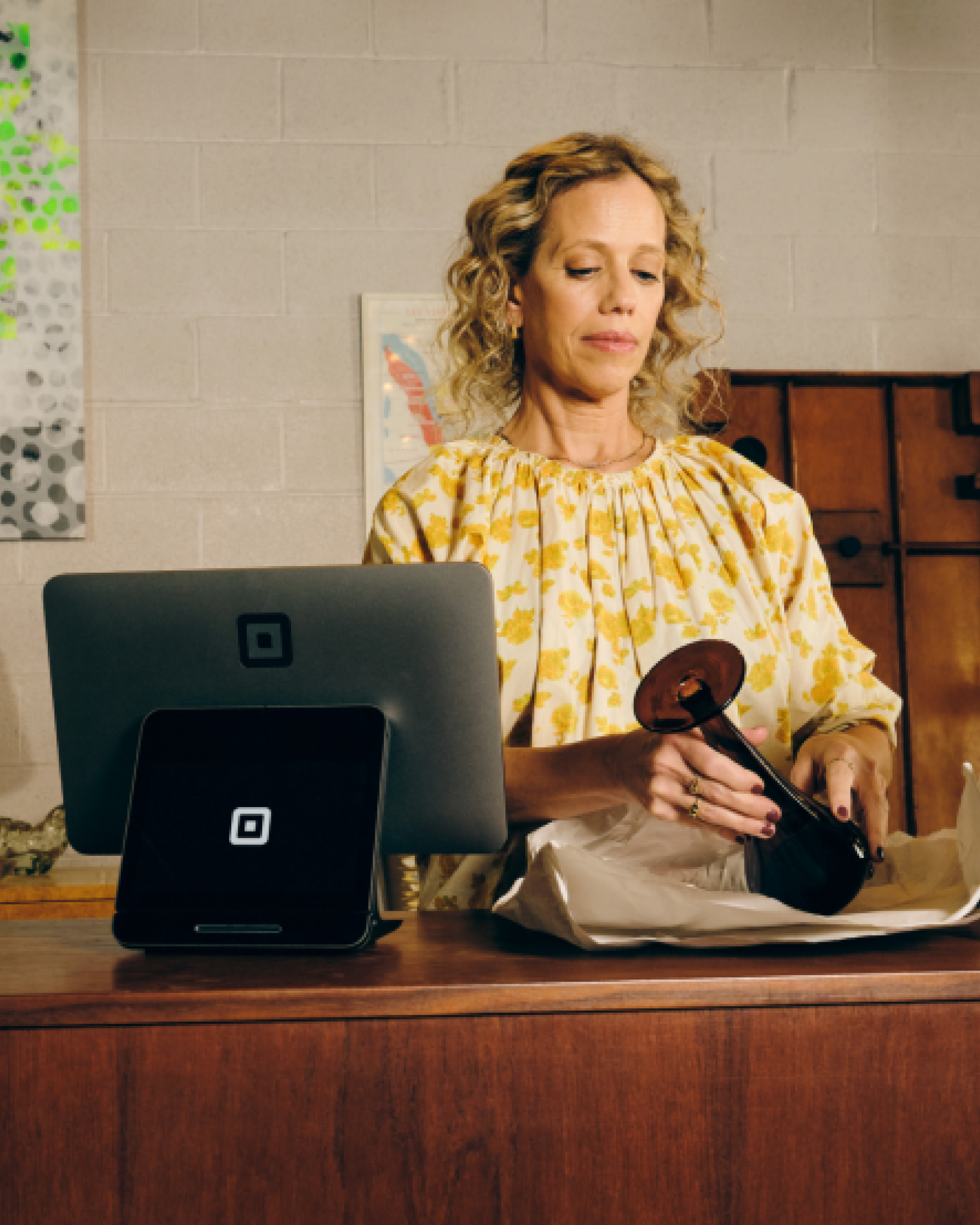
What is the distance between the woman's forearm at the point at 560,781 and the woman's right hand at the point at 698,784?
0.05 m

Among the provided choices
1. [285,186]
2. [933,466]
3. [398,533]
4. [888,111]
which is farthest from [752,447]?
[398,533]

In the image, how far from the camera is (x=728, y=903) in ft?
2.43

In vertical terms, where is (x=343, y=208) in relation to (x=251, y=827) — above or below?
above

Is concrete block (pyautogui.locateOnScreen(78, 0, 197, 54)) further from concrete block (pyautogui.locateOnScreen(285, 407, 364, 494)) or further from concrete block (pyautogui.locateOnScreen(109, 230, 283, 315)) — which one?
concrete block (pyautogui.locateOnScreen(285, 407, 364, 494))

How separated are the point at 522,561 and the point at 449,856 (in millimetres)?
356

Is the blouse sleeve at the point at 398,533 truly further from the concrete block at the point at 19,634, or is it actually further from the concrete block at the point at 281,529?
the concrete block at the point at 19,634

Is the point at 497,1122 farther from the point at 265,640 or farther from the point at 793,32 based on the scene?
the point at 793,32

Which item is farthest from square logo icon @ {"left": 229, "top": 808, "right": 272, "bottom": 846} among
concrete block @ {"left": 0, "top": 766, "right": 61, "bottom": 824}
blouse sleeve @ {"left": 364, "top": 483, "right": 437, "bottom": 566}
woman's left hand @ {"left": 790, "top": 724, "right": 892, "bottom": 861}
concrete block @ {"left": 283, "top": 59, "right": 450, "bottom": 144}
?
concrete block @ {"left": 283, "top": 59, "right": 450, "bottom": 144}

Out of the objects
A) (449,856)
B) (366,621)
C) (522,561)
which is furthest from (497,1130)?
(522,561)

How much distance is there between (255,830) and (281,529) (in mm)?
1883

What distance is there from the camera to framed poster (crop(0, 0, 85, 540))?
260 cm

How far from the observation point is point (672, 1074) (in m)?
0.65

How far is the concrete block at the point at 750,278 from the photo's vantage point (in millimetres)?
2781

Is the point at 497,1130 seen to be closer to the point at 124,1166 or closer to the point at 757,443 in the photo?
the point at 124,1166
